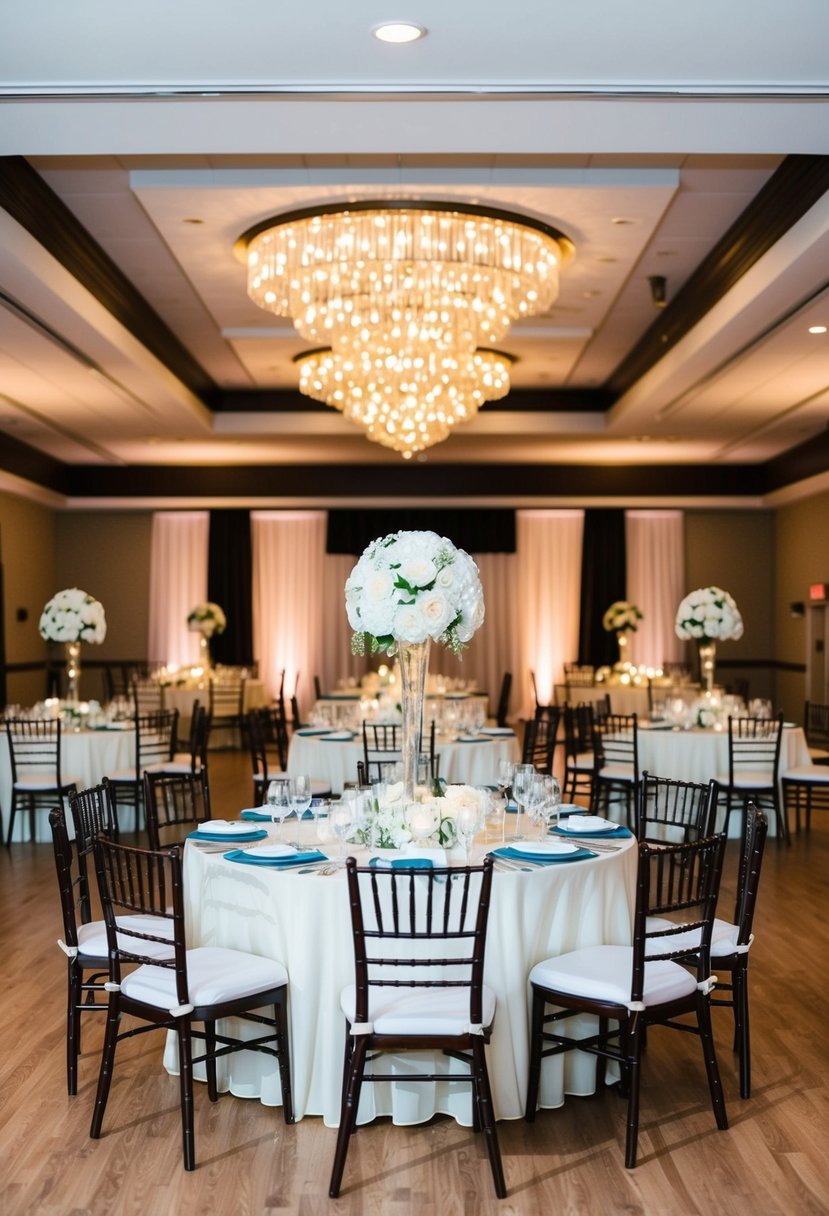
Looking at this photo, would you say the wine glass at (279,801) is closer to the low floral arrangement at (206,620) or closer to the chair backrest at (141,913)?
the chair backrest at (141,913)

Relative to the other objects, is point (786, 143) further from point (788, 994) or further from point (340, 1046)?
point (340, 1046)

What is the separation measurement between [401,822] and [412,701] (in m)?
0.54

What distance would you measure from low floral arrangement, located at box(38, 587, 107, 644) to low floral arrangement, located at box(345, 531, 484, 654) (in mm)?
6375

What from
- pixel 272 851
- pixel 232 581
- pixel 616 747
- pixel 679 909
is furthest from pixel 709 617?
pixel 232 581

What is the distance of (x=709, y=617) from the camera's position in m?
10.3

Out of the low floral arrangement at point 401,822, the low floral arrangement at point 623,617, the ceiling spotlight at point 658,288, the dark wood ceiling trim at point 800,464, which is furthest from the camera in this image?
the low floral arrangement at point 623,617

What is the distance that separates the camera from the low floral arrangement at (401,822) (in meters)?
4.52

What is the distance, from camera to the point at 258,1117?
4.17 m

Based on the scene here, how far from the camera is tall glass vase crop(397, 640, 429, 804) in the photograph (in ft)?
15.9

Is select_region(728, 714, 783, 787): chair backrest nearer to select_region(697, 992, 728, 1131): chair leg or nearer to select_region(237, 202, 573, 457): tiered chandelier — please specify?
select_region(237, 202, 573, 457): tiered chandelier

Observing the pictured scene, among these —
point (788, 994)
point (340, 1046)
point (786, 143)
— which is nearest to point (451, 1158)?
point (340, 1046)

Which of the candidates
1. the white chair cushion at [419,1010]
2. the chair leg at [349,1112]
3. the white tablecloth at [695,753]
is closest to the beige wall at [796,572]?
the white tablecloth at [695,753]

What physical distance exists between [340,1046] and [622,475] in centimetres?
1411

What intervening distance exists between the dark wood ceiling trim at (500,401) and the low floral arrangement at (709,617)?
Result: 4.15m
